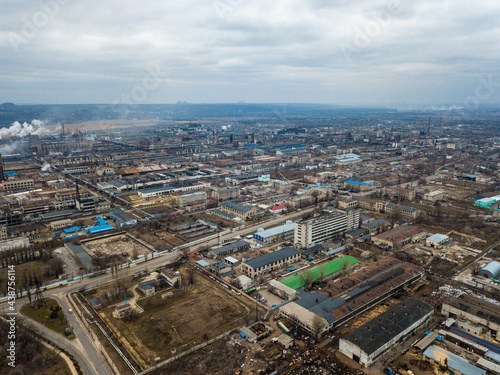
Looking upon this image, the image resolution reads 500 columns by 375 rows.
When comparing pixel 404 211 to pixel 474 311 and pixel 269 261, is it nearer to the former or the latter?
pixel 474 311

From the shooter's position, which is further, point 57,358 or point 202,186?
point 202,186

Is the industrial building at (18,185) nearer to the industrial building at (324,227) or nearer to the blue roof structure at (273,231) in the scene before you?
the blue roof structure at (273,231)

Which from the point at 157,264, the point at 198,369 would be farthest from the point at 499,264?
the point at 157,264

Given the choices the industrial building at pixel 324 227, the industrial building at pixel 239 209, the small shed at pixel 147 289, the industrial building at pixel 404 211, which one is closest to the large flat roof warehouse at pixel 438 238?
the industrial building at pixel 404 211

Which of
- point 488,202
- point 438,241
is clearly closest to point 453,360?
point 438,241

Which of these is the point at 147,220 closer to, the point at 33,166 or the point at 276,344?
the point at 276,344

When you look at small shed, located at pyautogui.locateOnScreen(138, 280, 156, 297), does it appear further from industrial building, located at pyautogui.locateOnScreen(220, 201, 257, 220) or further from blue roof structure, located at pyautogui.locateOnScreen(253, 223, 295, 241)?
industrial building, located at pyautogui.locateOnScreen(220, 201, 257, 220)
